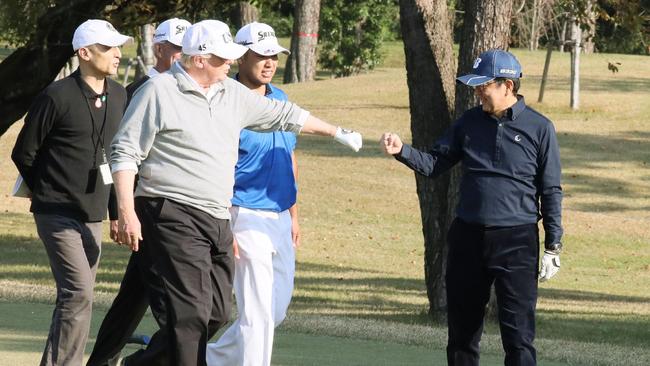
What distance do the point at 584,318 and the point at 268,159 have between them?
371 inches

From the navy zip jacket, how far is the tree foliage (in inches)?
1664

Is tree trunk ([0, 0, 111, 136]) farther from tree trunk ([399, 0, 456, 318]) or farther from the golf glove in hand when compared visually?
the golf glove in hand

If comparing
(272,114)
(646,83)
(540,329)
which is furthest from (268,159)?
(646,83)

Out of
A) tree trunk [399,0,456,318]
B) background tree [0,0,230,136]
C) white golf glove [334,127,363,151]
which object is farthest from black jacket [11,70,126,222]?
background tree [0,0,230,136]

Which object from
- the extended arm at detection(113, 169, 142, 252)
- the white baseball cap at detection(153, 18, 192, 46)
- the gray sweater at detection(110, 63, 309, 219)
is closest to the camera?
the extended arm at detection(113, 169, 142, 252)

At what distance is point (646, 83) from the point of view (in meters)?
40.0

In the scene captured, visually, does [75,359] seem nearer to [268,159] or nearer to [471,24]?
[268,159]

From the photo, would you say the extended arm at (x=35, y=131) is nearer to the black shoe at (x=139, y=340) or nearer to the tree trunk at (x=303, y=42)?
the black shoe at (x=139, y=340)

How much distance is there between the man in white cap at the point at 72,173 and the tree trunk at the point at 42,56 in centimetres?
876

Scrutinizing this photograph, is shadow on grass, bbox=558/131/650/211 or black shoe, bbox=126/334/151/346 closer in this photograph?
black shoe, bbox=126/334/151/346

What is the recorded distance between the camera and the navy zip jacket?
7.25m

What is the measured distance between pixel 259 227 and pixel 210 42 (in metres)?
1.33

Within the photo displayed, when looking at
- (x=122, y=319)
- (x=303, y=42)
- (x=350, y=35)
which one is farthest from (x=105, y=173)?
(x=350, y=35)

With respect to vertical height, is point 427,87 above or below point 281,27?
above
